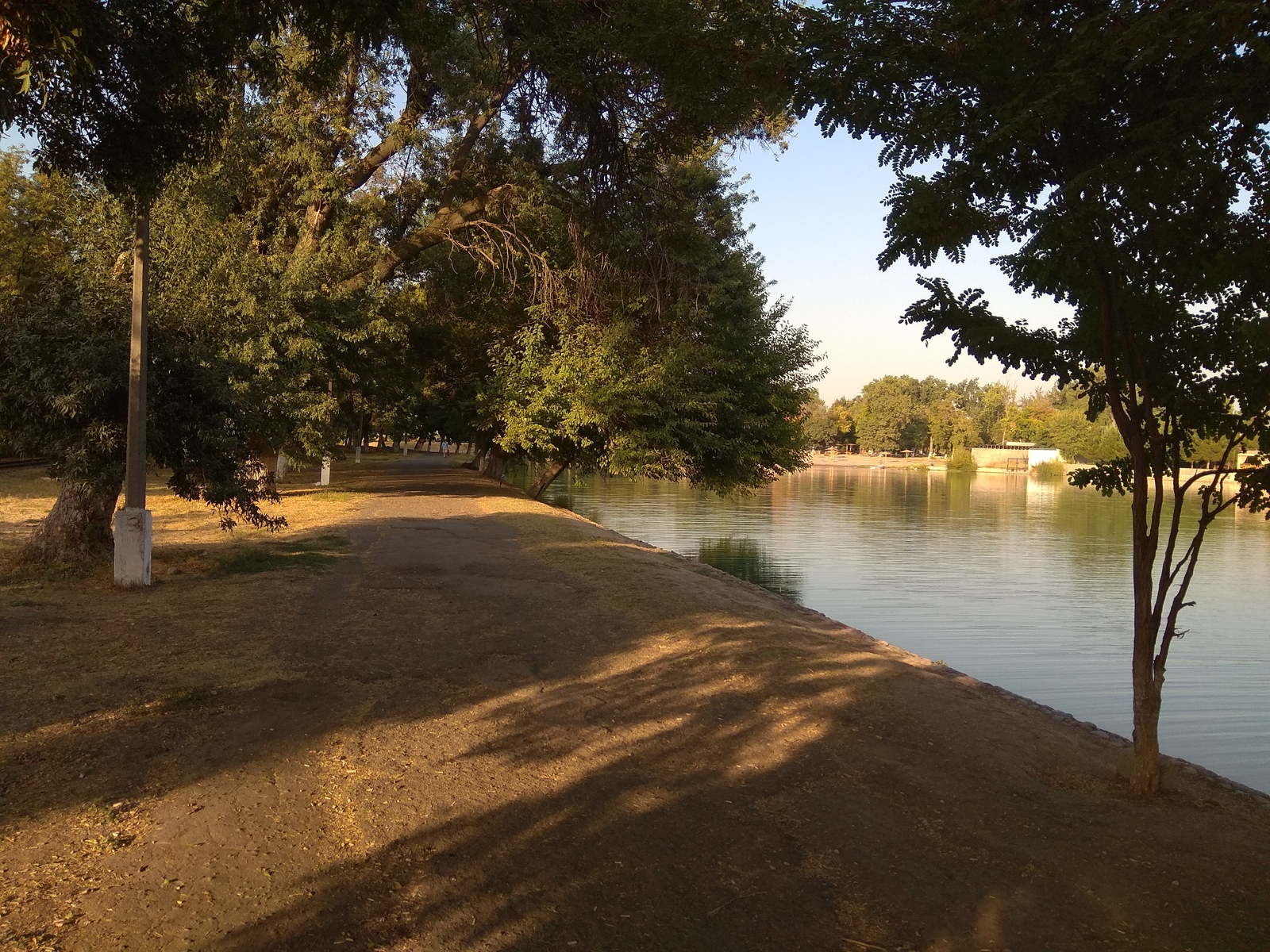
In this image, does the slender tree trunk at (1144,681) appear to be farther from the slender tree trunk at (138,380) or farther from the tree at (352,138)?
the slender tree trunk at (138,380)

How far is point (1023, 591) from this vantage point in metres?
20.7

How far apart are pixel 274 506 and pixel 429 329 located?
8.20m

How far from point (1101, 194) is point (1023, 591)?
1645 centimetres

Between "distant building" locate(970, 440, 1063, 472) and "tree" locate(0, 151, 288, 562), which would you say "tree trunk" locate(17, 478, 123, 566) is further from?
"distant building" locate(970, 440, 1063, 472)

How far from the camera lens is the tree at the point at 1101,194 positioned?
533 cm

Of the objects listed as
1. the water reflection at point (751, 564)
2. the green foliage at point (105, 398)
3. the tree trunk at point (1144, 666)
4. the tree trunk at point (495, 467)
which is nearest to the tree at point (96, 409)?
the green foliage at point (105, 398)

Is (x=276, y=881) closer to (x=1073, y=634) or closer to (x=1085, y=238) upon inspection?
(x=1085, y=238)

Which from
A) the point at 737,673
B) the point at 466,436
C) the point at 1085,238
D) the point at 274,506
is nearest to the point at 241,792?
the point at 737,673

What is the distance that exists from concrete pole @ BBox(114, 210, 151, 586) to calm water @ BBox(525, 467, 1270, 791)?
10042mm

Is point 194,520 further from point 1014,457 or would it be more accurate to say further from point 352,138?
point 1014,457

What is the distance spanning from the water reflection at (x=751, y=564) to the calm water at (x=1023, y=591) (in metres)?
0.08

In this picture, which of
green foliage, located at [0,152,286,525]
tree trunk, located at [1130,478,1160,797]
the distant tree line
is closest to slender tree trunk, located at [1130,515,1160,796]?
tree trunk, located at [1130,478,1160,797]

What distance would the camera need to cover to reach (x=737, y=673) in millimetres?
8633

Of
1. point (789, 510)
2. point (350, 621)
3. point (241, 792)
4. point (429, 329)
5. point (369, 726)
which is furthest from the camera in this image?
point (789, 510)
